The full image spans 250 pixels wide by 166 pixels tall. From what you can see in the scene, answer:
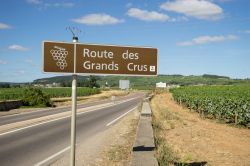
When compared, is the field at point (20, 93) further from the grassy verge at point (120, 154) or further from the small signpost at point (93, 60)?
the small signpost at point (93, 60)

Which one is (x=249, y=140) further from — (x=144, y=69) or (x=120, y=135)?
(x=144, y=69)

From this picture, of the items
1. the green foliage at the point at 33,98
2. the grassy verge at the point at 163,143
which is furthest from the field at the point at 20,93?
the grassy verge at the point at 163,143

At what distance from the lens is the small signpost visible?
19.0 ft

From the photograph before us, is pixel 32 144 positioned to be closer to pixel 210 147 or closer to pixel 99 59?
pixel 210 147

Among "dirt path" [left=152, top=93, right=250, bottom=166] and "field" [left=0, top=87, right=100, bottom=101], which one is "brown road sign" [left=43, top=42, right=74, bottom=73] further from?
"field" [left=0, top=87, right=100, bottom=101]

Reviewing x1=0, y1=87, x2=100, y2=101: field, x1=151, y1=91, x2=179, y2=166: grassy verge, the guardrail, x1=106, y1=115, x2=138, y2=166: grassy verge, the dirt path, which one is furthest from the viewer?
x1=0, y1=87, x2=100, y2=101: field

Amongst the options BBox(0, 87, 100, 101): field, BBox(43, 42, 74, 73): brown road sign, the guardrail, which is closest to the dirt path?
the guardrail

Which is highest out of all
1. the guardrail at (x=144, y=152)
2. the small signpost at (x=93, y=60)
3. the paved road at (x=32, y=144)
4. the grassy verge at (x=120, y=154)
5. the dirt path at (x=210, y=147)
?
the small signpost at (x=93, y=60)

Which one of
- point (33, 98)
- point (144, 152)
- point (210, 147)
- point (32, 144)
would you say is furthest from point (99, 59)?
point (33, 98)

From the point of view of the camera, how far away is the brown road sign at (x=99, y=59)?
579 centimetres

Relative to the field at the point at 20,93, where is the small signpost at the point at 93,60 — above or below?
above

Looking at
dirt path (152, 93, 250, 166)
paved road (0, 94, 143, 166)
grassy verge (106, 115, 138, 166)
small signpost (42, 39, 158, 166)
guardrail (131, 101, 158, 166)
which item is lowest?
dirt path (152, 93, 250, 166)

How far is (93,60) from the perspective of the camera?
6062 mm

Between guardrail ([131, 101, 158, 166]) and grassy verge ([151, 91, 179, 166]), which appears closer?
guardrail ([131, 101, 158, 166])
